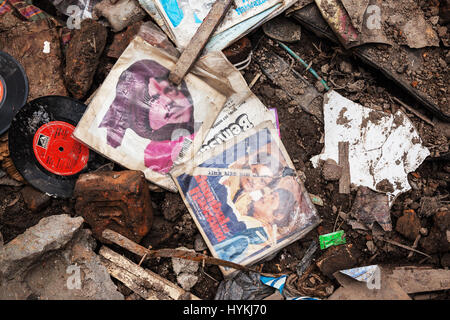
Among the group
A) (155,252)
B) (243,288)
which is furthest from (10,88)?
(243,288)

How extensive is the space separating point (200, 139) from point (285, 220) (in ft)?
2.40

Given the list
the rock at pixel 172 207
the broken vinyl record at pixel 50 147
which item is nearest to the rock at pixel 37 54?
the broken vinyl record at pixel 50 147

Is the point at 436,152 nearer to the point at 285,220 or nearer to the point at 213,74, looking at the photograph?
the point at 285,220

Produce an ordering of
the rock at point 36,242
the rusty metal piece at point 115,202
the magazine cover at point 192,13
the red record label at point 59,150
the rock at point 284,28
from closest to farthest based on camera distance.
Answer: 1. the rock at point 36,242
2. the rusty metal piece at point 115,202
3. the red record label at point 59,150
4. the magazine cover at point 192,13
5. the rock at point 284,28

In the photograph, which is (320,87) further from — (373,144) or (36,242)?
(36,242)

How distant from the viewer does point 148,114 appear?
7.23 ft

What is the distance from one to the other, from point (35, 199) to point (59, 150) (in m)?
0.32

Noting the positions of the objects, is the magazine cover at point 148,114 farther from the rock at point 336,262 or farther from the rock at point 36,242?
the rock at point 336,262

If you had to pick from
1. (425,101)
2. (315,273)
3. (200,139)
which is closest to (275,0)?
(200,139)

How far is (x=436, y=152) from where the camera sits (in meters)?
2.31

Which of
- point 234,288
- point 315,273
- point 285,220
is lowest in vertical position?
point 234,288

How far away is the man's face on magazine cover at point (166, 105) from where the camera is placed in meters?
2.21

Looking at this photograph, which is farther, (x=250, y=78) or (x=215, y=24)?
(x=250, y=78)

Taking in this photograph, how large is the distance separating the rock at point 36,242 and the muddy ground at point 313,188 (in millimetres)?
201
